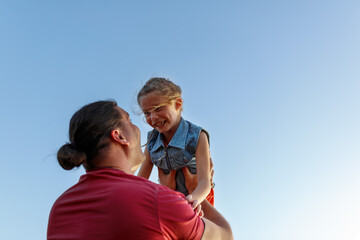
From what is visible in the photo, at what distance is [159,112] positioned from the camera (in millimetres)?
3977

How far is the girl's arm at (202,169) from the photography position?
3361 mm

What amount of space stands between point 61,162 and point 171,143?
5.48 feet

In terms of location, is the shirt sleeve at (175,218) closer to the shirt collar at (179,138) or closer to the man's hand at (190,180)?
the man's hand at (190,180)

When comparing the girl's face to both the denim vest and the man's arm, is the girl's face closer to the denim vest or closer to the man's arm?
the denim vest

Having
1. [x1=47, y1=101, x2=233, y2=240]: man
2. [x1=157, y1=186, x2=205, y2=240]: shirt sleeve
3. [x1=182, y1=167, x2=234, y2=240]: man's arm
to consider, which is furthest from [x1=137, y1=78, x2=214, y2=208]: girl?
[x1=157, y1=186, x2=205, y2=240]: shirt sleeve

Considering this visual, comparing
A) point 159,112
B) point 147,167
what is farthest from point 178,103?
point 147,167

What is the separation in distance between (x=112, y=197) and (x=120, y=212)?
0.11 m

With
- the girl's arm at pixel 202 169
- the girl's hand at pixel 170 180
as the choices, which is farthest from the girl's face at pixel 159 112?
the girl's hand at pixel 170 180

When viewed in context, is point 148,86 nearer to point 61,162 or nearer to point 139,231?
point 61,162

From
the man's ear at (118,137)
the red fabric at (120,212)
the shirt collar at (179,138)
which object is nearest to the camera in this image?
the red fabric at (120,212)

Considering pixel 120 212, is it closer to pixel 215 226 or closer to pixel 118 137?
pixel 118 137

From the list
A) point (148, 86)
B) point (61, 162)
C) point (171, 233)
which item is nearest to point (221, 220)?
point (171, 233)

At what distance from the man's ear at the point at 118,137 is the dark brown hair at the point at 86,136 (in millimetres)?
31

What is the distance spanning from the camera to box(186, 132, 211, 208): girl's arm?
3.36 m
